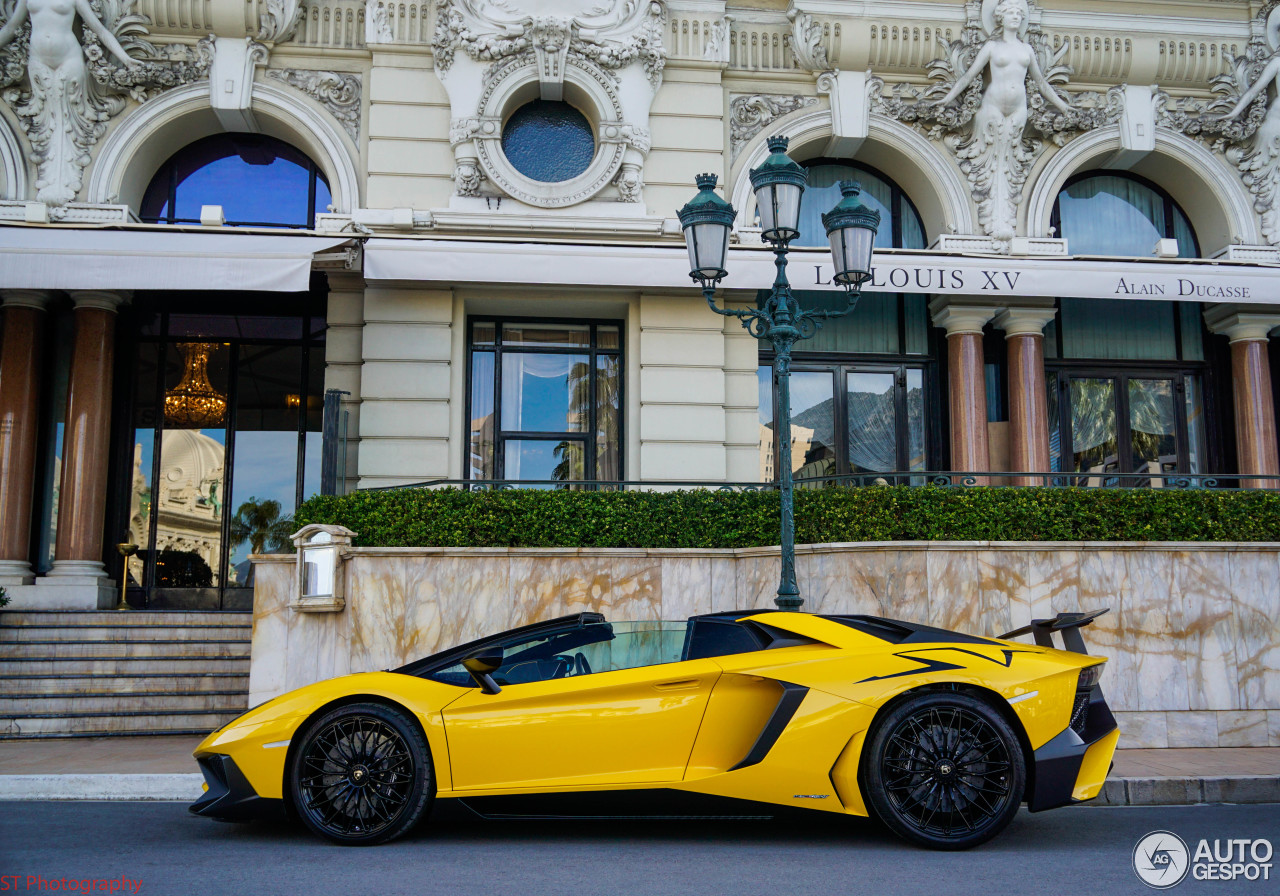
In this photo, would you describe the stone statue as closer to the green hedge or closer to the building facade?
the building facade

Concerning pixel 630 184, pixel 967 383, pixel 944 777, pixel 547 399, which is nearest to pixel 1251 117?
pixel 967 383

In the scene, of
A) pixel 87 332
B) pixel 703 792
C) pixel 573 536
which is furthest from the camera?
pixel 87 332

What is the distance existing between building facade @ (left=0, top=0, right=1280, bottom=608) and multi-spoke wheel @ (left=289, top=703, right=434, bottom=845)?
676 centimetres

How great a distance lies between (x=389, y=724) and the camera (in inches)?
216

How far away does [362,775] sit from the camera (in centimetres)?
546

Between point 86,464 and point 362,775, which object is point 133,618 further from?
point 362,775

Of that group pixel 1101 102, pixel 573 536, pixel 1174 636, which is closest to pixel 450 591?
pixel 573 536

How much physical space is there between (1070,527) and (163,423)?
1138cm

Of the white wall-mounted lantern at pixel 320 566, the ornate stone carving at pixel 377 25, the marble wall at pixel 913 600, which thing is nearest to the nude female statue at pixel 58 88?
the ornate stone carving at pixel 377 25

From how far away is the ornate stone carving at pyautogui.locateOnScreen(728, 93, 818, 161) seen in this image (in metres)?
14.3

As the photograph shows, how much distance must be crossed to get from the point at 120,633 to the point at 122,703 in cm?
125

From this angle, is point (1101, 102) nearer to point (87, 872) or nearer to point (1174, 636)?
point (1174, 636)

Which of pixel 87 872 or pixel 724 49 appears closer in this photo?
pixel 87 872

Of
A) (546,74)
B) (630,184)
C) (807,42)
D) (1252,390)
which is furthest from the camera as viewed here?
(1252,390)
